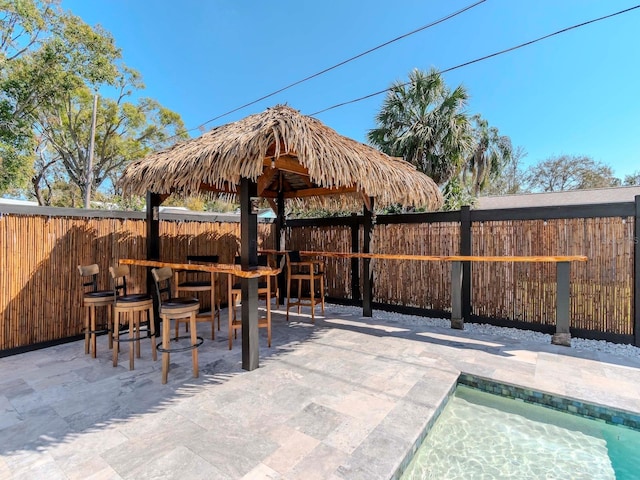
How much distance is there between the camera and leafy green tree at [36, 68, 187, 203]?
1454 centimetres

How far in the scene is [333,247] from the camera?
6.73m

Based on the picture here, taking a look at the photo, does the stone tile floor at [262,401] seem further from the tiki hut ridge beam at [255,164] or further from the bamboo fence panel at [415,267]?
A: the bamboo fence panel at [415,267]

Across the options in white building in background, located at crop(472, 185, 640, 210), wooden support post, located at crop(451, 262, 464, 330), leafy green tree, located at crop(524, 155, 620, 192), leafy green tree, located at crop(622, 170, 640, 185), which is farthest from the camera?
leafy green tree, located at crop(622, 170, 640, 185)

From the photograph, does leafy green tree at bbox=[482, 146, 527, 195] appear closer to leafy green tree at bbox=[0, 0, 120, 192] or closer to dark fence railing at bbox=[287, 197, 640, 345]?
dark fence railing at bbox=[287, 197, 640, 345]

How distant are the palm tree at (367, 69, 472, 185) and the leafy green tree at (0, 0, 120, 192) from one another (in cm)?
972

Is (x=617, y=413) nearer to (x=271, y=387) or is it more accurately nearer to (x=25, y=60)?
(x=271, y=387)

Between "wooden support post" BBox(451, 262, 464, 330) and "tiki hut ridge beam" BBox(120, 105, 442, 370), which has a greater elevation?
"tiki hut ridge beam" BBox(120, 105, 442, 370)

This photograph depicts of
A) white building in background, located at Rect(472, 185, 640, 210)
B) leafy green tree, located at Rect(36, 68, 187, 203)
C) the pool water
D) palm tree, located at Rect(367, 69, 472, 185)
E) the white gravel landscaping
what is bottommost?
the pool water

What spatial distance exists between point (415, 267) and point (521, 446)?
3.50m

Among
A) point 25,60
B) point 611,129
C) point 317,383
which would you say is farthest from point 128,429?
point 611,129

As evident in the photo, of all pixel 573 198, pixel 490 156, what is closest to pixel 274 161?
pixel 573 198

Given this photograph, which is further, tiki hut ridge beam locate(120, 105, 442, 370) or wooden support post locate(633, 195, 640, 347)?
wooden support post locate(633, 195, 640, 347)

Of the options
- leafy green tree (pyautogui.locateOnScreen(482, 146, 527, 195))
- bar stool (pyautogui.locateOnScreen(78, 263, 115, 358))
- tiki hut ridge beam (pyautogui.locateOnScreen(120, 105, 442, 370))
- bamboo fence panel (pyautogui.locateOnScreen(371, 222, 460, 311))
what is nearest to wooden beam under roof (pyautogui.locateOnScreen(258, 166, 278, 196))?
tiki hut ridge beam (pyautogui.locateOnScreen(120, 105, 442, 370))

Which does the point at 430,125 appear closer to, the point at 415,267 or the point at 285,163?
the point at 415,267
